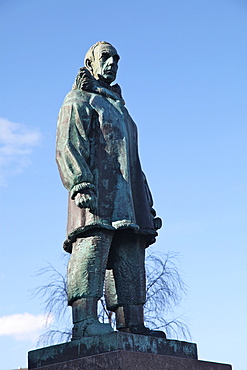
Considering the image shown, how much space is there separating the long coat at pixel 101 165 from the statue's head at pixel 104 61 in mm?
223

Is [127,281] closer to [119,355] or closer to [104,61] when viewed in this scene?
[119,355]

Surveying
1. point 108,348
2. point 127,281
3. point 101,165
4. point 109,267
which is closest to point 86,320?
point 108,348

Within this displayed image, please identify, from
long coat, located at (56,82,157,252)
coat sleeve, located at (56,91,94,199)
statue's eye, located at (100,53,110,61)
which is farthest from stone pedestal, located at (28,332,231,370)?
statue's eye, located at (100,53,110,61)

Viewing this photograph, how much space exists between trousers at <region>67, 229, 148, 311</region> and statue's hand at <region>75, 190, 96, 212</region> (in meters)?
0.26

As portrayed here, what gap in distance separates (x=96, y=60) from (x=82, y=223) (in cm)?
189

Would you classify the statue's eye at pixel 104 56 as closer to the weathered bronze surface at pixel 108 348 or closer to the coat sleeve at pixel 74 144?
the coat sleeve at pixel 74 144

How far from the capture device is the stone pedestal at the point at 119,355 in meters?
→ 6.16

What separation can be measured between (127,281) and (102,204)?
82 cm

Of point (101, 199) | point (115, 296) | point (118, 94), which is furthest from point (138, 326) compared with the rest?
point (118, 94)

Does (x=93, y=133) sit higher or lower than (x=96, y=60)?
lower

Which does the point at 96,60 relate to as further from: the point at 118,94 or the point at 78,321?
the point at 78,321

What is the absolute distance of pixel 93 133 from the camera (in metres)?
7.40

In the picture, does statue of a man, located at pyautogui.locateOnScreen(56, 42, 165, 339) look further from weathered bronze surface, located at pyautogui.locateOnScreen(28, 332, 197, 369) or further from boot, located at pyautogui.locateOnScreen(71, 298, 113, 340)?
weathered bronze surface, located at pyautogui.locateOnScreen(28, 332, 197, 369)

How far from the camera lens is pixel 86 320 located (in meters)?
6.75
